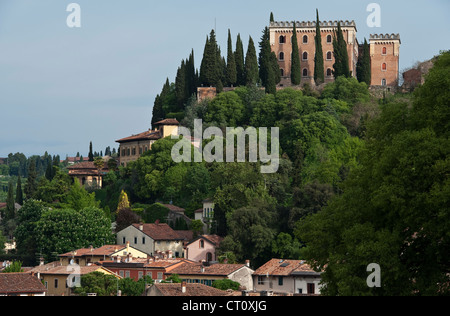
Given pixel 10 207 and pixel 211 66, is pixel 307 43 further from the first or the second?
pixel 10 207

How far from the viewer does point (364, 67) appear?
89812mm

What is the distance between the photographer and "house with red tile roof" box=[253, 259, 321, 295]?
4862 centimetres

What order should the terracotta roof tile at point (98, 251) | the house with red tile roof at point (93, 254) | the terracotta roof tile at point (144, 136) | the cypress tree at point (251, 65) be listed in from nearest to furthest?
the house with red tile roof at point (93, 254), the terracotta roof tile at point (98, 251), the cypress tree at point (251, 65), the terracotta roof tile at point (144, 136)

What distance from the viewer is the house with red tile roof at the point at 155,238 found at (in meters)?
66.9

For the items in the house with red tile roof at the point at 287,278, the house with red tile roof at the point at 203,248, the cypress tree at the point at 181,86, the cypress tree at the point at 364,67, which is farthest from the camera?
the cypress tree at the point at 364,67

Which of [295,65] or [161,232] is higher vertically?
[295,65]

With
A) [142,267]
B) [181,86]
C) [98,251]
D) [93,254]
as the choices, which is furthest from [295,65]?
[142,267]

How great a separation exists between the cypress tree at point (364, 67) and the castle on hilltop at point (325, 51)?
1.53m

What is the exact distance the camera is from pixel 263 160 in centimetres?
7194

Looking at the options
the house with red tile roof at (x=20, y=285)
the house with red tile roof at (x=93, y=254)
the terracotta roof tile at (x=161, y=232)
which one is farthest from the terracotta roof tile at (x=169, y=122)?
the house with red tile roof at (x=20, y=285)

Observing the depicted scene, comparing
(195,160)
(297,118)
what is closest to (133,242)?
(195,160)

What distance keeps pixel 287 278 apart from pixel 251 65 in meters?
38.7

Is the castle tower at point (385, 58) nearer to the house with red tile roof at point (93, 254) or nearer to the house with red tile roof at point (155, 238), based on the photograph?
the house with red tile roof at point (155, 238)
